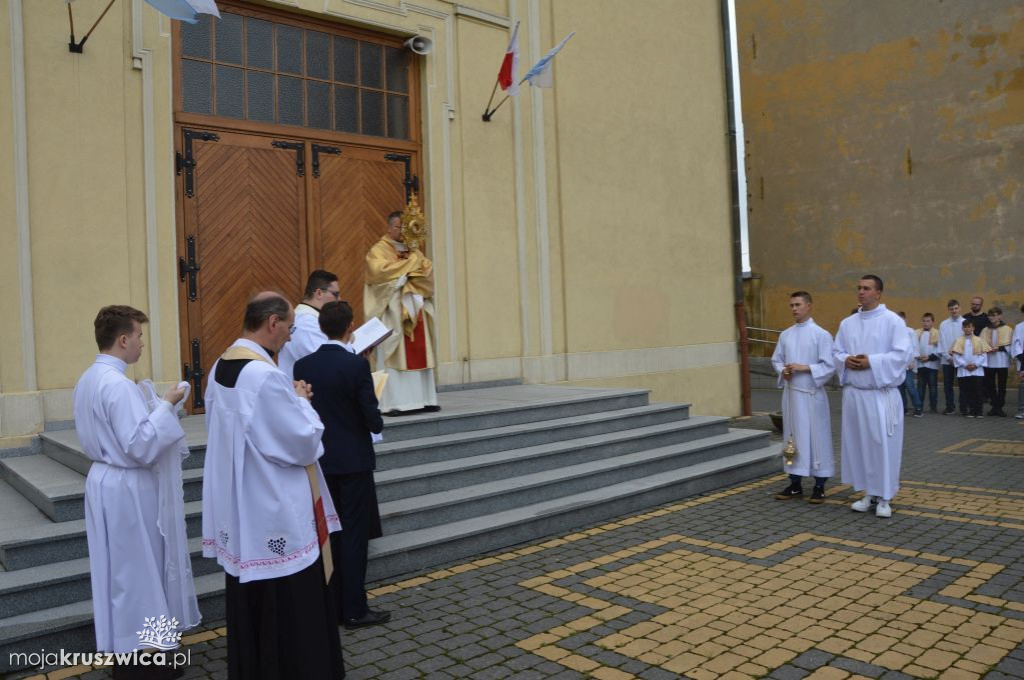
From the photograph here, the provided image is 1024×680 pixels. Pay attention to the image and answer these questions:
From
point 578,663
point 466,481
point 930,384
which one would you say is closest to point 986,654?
point 578,663

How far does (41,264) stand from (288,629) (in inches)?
Result: 217

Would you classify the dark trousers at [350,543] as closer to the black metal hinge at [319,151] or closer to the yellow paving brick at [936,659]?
the yellow paving brick at [936,659]

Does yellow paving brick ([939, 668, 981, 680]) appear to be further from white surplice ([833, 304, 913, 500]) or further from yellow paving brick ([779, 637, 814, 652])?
white surplice ([833, 304, 913, 500])

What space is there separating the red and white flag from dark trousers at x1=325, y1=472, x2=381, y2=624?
6748mm

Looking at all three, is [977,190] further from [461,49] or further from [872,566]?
[872,566]

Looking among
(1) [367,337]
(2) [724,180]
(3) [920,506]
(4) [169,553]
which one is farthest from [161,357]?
(2) [724,180]

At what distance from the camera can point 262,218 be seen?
30.8ft

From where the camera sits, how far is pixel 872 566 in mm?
5754

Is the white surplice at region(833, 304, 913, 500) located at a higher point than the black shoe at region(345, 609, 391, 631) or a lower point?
higher

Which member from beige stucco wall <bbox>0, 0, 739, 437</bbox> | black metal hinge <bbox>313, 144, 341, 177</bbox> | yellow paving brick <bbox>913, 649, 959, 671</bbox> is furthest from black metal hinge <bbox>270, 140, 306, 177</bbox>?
yellow paving brick <bbox>913, 649, 959, 671</bbox>

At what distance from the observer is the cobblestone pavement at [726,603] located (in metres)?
4.21

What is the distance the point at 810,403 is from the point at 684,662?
4.35 meters

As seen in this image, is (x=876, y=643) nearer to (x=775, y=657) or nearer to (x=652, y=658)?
(x=775, y=657)

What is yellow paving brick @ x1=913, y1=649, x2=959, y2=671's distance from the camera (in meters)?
4.07
